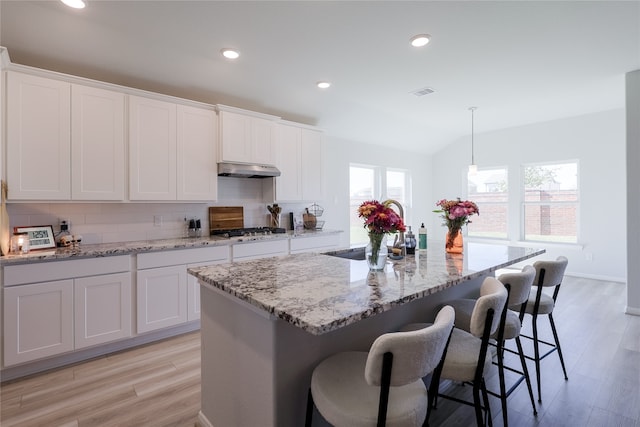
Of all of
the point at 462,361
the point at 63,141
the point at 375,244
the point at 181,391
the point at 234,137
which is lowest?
the point at 181,391

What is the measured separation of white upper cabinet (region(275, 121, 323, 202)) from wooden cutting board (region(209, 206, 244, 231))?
0.54m

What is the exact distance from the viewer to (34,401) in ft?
7.01

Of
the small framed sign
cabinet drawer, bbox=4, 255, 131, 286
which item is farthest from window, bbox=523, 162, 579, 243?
the small framed sign

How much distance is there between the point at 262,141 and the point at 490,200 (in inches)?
192

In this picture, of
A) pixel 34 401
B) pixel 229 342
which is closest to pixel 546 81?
pixel 229 342

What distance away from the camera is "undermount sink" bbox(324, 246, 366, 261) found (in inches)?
97.8

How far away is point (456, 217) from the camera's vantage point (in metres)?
2.40

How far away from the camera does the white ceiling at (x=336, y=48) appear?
239cm

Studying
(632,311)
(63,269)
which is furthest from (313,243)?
(632,311)

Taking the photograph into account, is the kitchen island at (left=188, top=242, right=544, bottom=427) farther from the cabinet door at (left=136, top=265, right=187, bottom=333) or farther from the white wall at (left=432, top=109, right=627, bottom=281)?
the white wall at (left=432, top=109, right=627, bottom=281)

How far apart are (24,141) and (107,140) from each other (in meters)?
0.56

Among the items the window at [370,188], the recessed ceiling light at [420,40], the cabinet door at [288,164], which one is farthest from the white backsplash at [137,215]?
the recessed ceiling light at [420,40]

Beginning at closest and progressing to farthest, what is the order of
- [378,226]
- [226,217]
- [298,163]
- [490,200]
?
1. [378,226]
2. [226,217]
3. [298,163]
4. [490,200]

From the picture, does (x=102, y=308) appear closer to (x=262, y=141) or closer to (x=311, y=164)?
(x=262, y=141)
